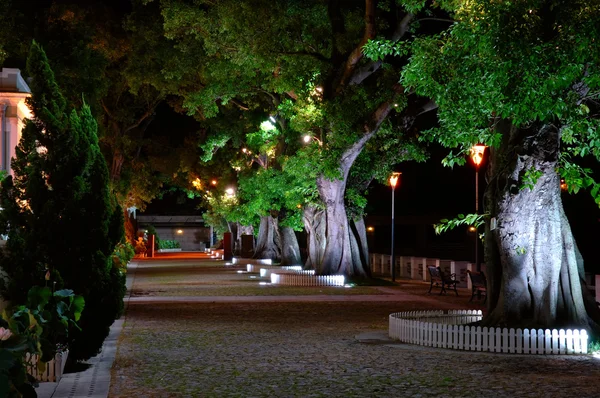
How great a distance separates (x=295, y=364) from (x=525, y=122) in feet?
18.3

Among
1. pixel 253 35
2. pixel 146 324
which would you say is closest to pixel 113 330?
pixel 146 324

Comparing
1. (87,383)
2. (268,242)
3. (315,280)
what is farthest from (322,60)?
(268,242)

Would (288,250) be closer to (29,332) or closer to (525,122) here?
(525,122)

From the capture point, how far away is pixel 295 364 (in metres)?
13.4

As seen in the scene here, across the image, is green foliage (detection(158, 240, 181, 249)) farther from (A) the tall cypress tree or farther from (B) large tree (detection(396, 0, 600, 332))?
(A) the tall cypress tree

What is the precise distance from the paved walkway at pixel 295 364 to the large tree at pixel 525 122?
1.95m

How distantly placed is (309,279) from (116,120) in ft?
84.6

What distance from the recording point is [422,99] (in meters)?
34.9

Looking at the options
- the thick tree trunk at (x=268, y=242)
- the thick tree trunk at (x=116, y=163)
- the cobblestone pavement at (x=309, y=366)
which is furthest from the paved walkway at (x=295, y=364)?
the thick tree trunk at (x=268, y=242)

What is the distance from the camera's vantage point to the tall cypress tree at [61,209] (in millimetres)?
12648

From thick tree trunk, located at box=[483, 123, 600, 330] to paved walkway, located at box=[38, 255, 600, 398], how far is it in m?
1.67

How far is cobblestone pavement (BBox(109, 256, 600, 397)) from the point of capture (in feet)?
36.8

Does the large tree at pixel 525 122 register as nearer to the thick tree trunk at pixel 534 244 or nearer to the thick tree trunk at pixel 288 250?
the thick tree trunk at pixel 534 244

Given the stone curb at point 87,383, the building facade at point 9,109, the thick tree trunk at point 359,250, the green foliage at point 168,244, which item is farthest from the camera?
the green foliage at point 168,244
